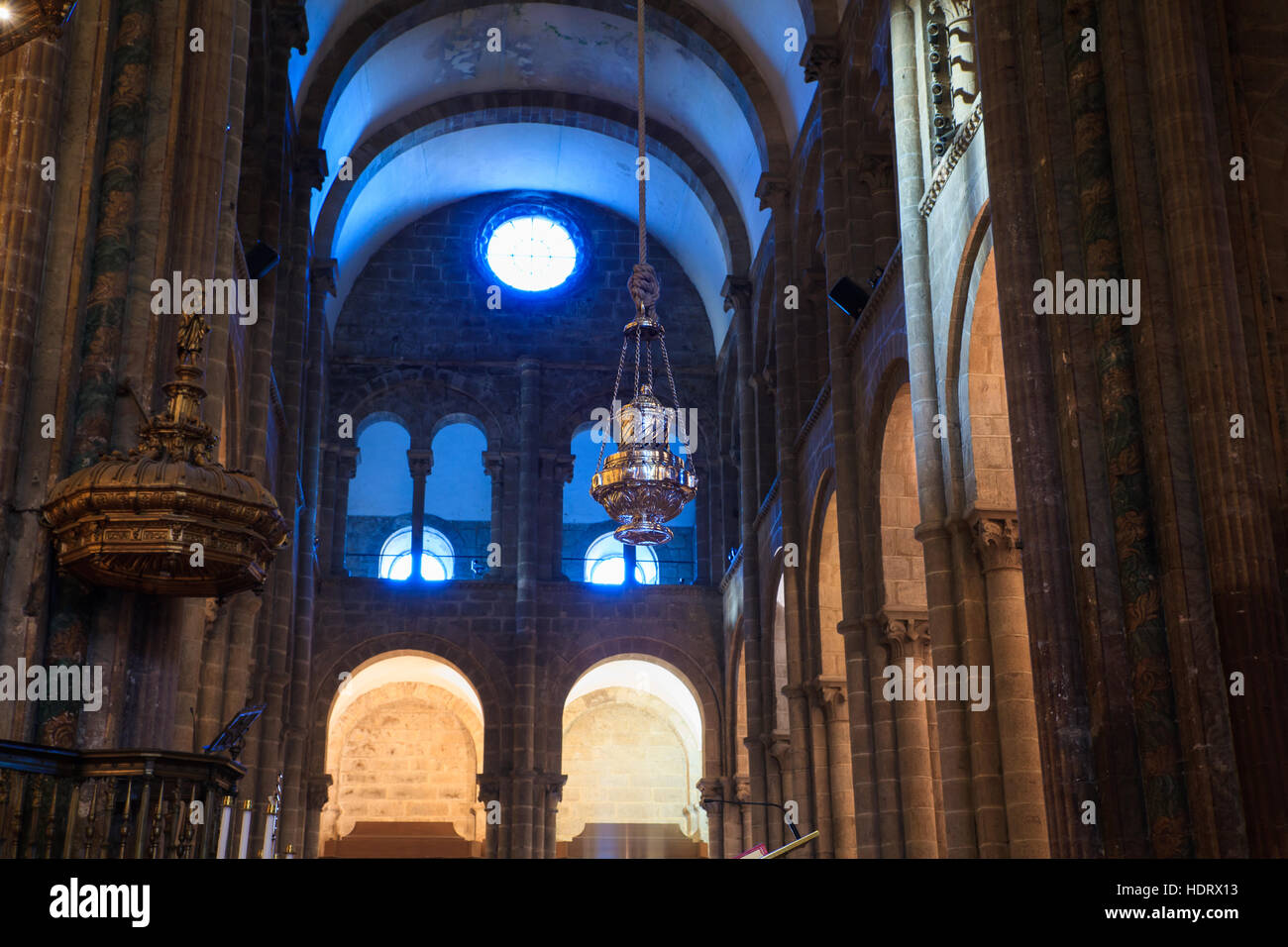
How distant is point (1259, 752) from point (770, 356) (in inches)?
576

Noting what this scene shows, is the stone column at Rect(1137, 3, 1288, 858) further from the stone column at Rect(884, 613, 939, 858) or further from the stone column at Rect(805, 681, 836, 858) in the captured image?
the stone column at Rect(805, 681, 836, 858)

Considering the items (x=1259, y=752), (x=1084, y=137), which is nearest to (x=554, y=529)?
(x=1084, y=137)

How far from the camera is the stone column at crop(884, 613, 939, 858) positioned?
13.9 metres

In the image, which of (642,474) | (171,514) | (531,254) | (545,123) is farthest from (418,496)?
(171,514)

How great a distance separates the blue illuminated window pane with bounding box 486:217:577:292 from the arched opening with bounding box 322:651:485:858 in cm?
752

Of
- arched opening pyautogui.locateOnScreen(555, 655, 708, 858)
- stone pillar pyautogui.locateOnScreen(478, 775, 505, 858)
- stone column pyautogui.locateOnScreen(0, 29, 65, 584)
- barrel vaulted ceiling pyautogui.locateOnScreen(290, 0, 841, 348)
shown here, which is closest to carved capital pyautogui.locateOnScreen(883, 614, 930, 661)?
barrel vaulted ceiling pyautogui.locateOnScreen(290, 0, 841, 348)

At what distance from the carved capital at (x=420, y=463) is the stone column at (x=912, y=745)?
41.4 ft

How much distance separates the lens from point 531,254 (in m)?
27.1

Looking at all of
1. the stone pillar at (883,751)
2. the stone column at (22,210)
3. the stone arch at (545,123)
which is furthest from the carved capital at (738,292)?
the stone column at (22,210)

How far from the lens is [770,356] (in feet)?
71.6

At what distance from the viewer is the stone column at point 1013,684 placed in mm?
10977

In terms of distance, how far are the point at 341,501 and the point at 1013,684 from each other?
1561cm
